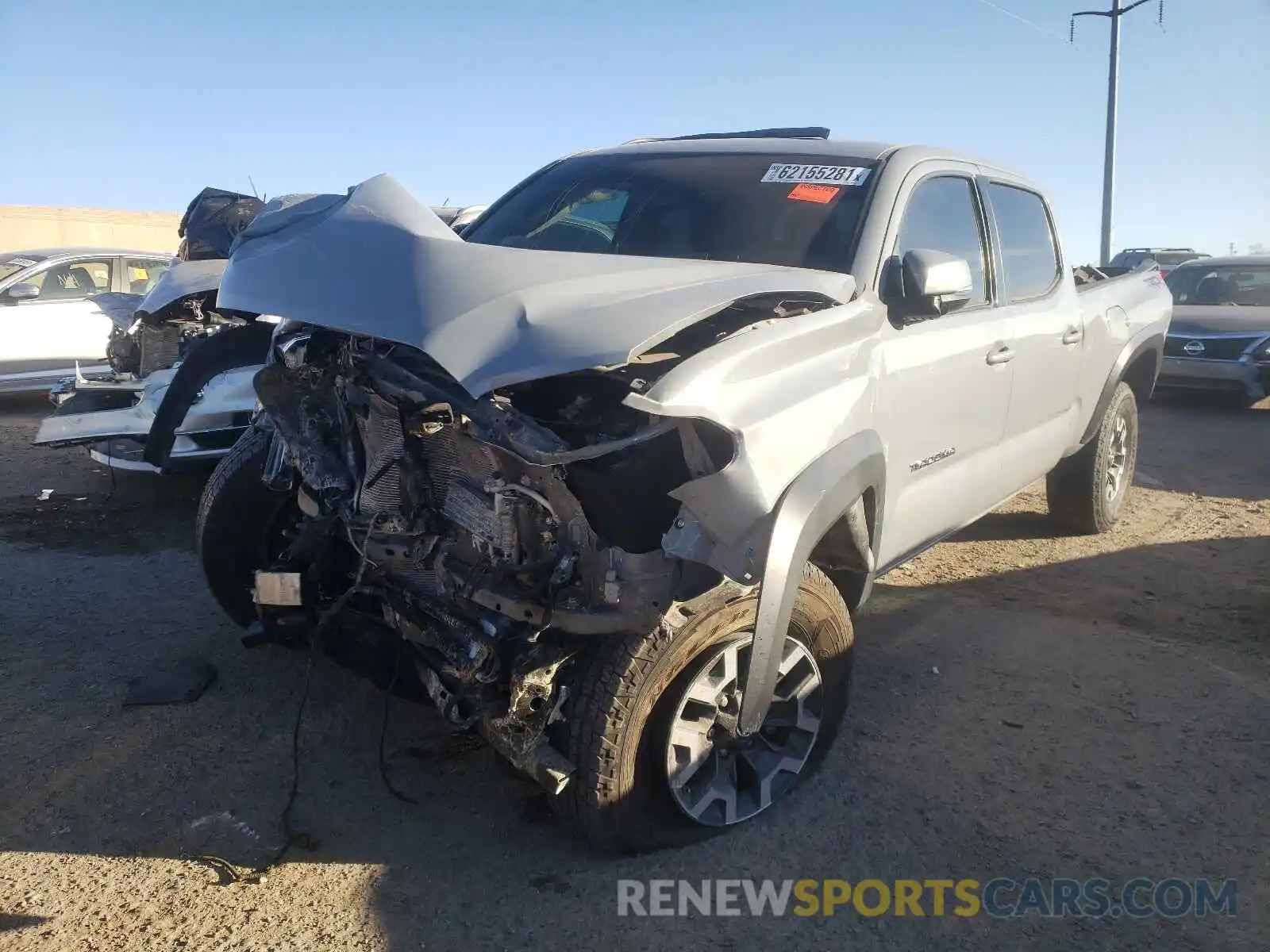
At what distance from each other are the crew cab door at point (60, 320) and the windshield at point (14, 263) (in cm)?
27

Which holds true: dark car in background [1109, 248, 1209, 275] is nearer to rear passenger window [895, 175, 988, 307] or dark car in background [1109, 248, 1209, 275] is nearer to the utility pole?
the utility pole

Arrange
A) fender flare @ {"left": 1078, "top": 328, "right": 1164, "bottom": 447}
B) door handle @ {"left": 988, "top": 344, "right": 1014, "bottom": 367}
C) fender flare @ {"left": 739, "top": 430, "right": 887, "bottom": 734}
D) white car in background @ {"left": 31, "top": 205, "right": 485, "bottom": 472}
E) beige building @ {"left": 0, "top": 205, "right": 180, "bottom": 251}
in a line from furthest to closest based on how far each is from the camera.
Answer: beige building @ {"left": 0, "top": 205, "right": 180, "bottom": 251}, fender flare @ {"left": 1078, "top": 328, "right": 1164, "bottom": 447}, white car in background @ {"left": 31, "top": 205, "right": 485, "bottom": 472}, door handle @ {"left": 988, "top": 344, "right": 1014, "bottom": 367}, fender flare @ {"left": 739, "top": 430, "right": 887, "bottom": 734}

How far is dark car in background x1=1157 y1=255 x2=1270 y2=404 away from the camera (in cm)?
1045

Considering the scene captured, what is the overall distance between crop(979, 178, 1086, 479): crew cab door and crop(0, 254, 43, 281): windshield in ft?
31.1

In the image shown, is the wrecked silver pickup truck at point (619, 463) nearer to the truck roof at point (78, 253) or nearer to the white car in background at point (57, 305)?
the white car in background at point (57, 305)

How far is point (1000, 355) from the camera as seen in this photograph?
3.93 meters

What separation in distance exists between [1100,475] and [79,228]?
3626 cm

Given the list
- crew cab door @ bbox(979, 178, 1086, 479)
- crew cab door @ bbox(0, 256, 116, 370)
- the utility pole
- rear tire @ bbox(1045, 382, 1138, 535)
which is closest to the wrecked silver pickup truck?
crew cab door @ bbox(979, 178, 1086, 479)

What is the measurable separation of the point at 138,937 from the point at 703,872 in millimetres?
1456

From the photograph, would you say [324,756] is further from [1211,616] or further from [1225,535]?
[1225,535]

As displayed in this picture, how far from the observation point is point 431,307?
2418mm

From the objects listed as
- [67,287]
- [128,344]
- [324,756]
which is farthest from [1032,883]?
[67,287]

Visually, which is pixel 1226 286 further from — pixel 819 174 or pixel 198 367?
pixel 198 367

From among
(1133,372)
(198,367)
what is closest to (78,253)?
(198,367)
